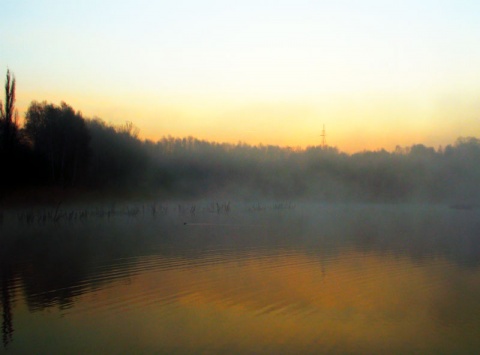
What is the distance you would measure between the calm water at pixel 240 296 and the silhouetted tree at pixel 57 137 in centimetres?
1905

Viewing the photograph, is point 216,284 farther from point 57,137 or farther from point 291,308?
point 57,137

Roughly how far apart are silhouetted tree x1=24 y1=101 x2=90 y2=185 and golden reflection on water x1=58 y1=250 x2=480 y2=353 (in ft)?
84.6


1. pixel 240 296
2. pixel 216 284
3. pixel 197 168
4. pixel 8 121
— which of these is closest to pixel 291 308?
pixel 240 296

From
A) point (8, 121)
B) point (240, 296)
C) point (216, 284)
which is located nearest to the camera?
point (240, 296)

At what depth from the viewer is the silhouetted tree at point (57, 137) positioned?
34.8m

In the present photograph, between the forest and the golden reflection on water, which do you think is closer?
the golden reflection on water

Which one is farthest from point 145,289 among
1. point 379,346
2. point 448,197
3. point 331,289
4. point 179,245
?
point 448,197

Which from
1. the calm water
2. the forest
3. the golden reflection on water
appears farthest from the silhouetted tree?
the golden reflection on water

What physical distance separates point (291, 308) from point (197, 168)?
4742 centimetres

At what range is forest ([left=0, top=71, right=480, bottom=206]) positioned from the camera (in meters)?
34.0

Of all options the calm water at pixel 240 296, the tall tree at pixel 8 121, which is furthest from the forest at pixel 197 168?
the calm water at pixel 240 296

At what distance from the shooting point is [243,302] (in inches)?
331

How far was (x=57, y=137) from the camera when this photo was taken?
34.9 m

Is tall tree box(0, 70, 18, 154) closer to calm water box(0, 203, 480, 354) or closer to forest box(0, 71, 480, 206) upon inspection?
forest box(0, 71, 480, 206)
